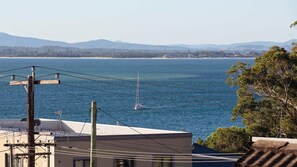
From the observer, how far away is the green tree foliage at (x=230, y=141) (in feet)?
180

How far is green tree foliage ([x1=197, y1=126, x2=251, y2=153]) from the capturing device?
55000mm

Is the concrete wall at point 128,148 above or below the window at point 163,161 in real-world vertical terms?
above

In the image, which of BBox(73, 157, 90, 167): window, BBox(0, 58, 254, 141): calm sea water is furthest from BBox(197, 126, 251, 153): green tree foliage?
BBox(0, 58, 254, 141): calm sea water

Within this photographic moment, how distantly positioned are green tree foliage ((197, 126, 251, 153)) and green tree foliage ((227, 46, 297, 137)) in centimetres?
67

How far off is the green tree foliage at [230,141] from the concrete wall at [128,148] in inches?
609

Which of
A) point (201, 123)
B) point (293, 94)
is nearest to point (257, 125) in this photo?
point (293, 94)

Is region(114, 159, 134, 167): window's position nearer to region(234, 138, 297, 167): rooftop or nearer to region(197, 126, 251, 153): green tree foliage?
region(197, 126, 251, 153): green tree foliage

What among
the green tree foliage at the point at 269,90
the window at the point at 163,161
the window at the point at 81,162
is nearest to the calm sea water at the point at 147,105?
the green tree foliage at the point at 269,90

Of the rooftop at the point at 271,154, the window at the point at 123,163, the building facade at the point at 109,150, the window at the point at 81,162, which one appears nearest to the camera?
the rooftop at the point at 271,154

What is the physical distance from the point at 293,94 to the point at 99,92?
5103 inches

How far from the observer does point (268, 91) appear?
57.9 meters

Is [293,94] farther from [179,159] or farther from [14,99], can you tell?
[14,99]

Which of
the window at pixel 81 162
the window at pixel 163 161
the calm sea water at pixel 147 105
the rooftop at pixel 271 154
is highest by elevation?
the rooftop at pixel 271 154

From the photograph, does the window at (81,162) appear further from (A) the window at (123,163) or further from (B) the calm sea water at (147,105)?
(B) the calm sea water at (147,105)
